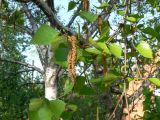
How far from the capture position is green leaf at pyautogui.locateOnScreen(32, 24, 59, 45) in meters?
1.31

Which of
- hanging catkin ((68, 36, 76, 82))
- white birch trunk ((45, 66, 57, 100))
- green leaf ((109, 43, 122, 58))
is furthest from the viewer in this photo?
white birch trunk ((45, 66, 57, 100))

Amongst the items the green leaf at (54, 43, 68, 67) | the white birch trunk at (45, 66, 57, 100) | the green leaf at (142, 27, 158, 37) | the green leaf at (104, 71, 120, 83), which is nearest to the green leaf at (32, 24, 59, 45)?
the green leaf at (54, 43, 68, 67)

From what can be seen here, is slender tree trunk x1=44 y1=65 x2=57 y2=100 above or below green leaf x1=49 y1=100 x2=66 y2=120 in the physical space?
above

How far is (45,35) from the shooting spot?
1.32m

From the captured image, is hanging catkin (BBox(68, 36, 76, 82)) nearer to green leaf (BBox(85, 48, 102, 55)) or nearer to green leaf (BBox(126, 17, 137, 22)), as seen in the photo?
green leaf (BBox(85, 48, 102, 55))

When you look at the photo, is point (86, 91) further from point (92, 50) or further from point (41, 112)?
point (41, 112)

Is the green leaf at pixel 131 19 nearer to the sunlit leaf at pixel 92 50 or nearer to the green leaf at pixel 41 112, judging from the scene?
the sunlit leaf at pixel 92 50

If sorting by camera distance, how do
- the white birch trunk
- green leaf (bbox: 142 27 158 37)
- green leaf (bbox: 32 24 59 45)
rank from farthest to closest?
the white birch trunk, green leaf (bbox: 142 27 158 37), green leaf (bbox: 32 24 59 45)

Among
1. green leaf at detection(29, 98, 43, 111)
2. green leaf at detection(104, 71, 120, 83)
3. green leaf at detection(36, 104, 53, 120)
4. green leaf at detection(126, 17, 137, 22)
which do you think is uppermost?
green leaf at detection(126, 17, 137, 22)

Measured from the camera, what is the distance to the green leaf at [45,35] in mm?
1314

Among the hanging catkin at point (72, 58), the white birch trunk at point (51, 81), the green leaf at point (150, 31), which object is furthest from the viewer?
the white birch trunk at point (51, 81)

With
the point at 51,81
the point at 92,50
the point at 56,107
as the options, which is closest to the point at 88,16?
the point at 92,50

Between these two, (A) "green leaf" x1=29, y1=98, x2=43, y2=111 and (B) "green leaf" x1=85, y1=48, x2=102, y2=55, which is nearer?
(A) "green leaf" x1=29, y1=98, x2=43, y2=111

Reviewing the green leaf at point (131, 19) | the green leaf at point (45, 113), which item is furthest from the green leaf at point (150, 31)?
the green leaf at point (45, 113)
